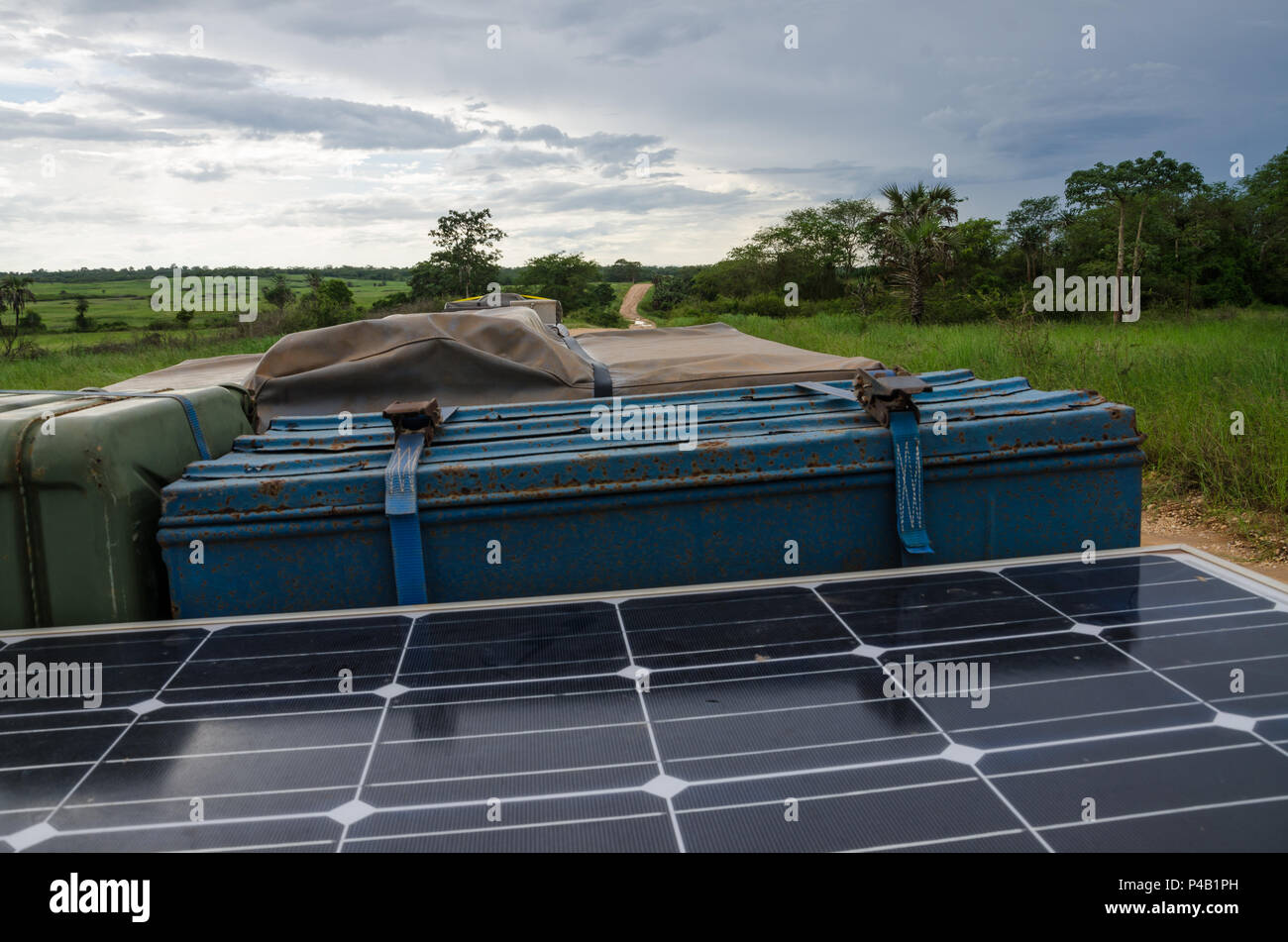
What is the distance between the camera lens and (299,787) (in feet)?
Result: 4.55

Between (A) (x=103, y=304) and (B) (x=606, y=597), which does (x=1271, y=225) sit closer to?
(B) (x=606, y=597)

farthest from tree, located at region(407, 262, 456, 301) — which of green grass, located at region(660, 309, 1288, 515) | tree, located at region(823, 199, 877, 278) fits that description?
green grass, located at region(660, 309, 1288, 515)

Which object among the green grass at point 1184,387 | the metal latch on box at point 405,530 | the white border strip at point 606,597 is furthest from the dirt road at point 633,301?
the white border strip at point 606,597

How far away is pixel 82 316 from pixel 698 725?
55.4 metres

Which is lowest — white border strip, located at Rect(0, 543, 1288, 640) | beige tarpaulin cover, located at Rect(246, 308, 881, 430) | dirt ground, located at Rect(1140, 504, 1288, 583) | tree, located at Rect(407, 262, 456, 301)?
dirt ground, located at Rect(1140, 504, 1288, 583)

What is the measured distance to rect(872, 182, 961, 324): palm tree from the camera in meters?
28.3

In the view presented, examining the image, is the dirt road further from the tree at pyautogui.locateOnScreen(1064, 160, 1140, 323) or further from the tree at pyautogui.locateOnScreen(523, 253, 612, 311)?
the tree at pyautogui.locateOnScreen(1064, 160, 1140, 323)

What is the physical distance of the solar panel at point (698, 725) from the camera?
49.0 inches

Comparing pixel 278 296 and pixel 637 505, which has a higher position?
pixel 278 296

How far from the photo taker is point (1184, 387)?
8.52 meters

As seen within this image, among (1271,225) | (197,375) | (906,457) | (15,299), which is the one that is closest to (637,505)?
(906,457)

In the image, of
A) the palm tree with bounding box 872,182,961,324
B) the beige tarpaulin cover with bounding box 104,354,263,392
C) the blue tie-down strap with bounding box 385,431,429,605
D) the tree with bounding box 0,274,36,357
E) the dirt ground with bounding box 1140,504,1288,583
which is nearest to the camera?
the blue tie-down strap with bounding box 385,431,429,605
